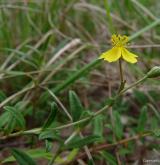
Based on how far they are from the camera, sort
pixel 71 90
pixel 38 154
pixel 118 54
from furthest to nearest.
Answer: pixel 71 90, pixel 38 154, pixel 118 54

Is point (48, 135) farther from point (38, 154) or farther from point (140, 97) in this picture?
point (140, 97)

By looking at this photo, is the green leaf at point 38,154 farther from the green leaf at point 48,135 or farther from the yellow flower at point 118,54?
the yellow flower at point 118,54

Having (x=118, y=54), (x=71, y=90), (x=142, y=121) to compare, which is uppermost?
(x=118, y=54)

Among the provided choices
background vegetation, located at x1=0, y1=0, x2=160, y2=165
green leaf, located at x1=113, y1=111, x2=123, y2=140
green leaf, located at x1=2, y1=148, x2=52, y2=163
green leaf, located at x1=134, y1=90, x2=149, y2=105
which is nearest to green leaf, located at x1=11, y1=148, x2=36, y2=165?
background vegetation, located at x1=0, y1=0, x2=160, y2=165

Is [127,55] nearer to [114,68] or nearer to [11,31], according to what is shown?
[114,68]

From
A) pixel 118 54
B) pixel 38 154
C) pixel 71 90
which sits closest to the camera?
pixel 118 54

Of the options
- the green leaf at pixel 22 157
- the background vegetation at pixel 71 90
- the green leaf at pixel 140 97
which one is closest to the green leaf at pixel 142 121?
the background vegetation at pixel 71 90

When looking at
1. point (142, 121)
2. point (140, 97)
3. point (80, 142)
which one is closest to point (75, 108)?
point (80, 142)

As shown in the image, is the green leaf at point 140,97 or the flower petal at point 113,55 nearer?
the flower petal at point 113,55
